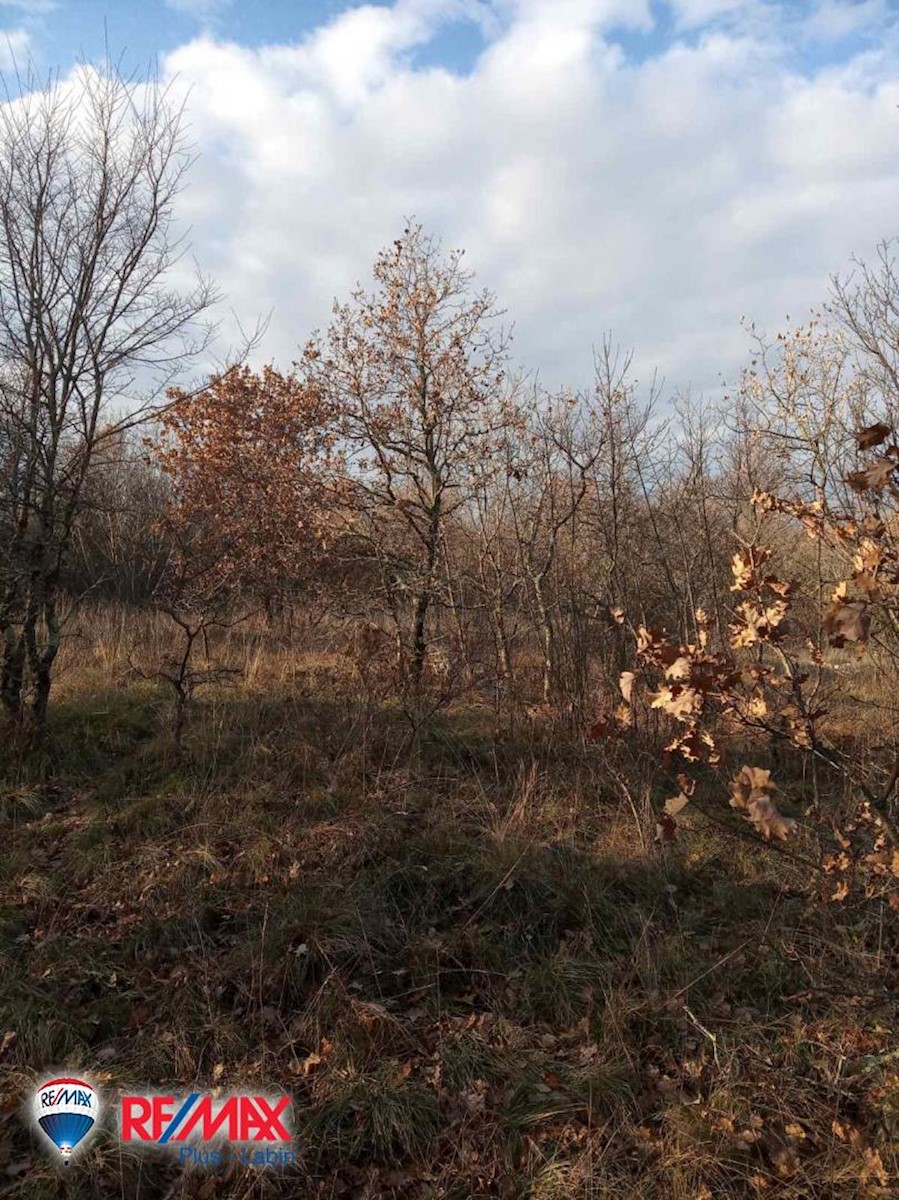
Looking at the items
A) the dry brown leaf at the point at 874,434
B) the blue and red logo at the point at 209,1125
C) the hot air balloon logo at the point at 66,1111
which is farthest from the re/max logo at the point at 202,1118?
the dry brown leaf at the point at 874,434

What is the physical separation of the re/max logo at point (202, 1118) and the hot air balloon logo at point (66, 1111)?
124 millimetres

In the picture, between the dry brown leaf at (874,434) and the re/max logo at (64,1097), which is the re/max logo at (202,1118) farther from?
the dry brown leaf at (874,434)

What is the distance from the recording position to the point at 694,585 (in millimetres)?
6797

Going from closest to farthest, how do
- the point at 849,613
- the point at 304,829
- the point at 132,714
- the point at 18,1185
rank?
1. the point at 849,613
2. the point at 18,1185
3. the point at 304,829
4. the point at 132,714

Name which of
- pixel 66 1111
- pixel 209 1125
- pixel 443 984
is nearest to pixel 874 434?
pixel 443 984

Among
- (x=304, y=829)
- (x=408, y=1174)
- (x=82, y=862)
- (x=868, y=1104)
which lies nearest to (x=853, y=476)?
(x=868, y=1104)

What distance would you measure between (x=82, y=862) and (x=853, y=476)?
4.48 metres

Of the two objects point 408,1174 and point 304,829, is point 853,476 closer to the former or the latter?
point 408,1174

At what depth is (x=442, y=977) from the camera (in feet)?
11.8

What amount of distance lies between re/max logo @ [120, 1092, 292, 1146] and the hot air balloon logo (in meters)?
0.12

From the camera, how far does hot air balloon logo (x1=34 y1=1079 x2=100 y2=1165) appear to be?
274 centimetres

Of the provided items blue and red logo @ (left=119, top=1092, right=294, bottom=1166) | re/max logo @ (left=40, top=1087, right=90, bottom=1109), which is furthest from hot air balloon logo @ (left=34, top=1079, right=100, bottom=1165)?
blue and red logo @ (left=119, top=1092, right=294, bottom=1166)

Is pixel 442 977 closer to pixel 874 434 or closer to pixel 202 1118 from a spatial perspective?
pixel 202 1118

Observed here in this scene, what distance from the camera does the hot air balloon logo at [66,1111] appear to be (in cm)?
274
